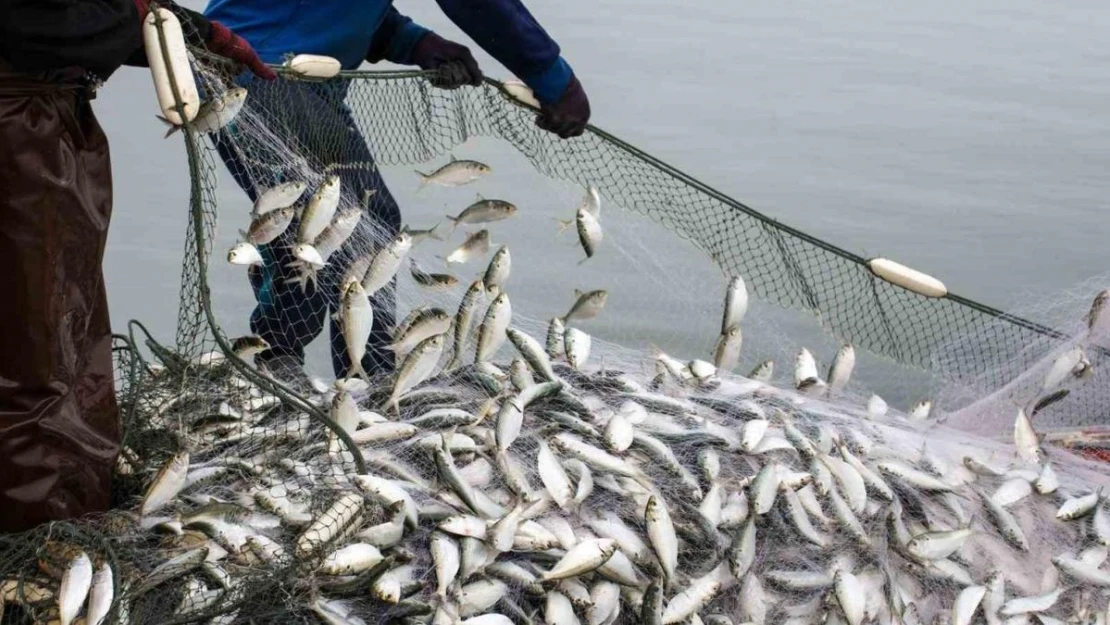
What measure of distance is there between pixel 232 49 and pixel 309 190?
0.59 m

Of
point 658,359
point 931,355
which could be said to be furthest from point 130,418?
point 931,355

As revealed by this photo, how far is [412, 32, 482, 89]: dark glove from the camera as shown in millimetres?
4805

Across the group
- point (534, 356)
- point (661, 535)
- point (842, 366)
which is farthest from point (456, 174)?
point (661, 535)

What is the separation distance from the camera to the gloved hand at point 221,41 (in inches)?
141

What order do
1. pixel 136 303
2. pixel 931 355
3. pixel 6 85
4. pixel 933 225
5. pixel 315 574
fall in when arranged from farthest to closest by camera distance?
pixel 933 225 → pixel 136 303 → pixel 931 355 → pixel 315 574 → pixel 6 85

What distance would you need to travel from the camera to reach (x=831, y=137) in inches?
417

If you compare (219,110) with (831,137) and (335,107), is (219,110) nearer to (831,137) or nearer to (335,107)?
(335,107)

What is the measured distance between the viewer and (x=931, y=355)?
5.54 meters

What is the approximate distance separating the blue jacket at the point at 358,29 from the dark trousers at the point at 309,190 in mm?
173

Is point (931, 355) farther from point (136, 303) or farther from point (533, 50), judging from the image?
point (136, 303)

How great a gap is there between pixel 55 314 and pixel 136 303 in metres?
4.08

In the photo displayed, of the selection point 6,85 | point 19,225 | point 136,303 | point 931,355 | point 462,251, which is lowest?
point 136,303

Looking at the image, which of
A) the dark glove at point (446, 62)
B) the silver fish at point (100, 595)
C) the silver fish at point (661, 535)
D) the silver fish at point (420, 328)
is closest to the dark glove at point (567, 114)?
the dark glove at point (446, 62)

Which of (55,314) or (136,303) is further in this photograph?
(136,303)
